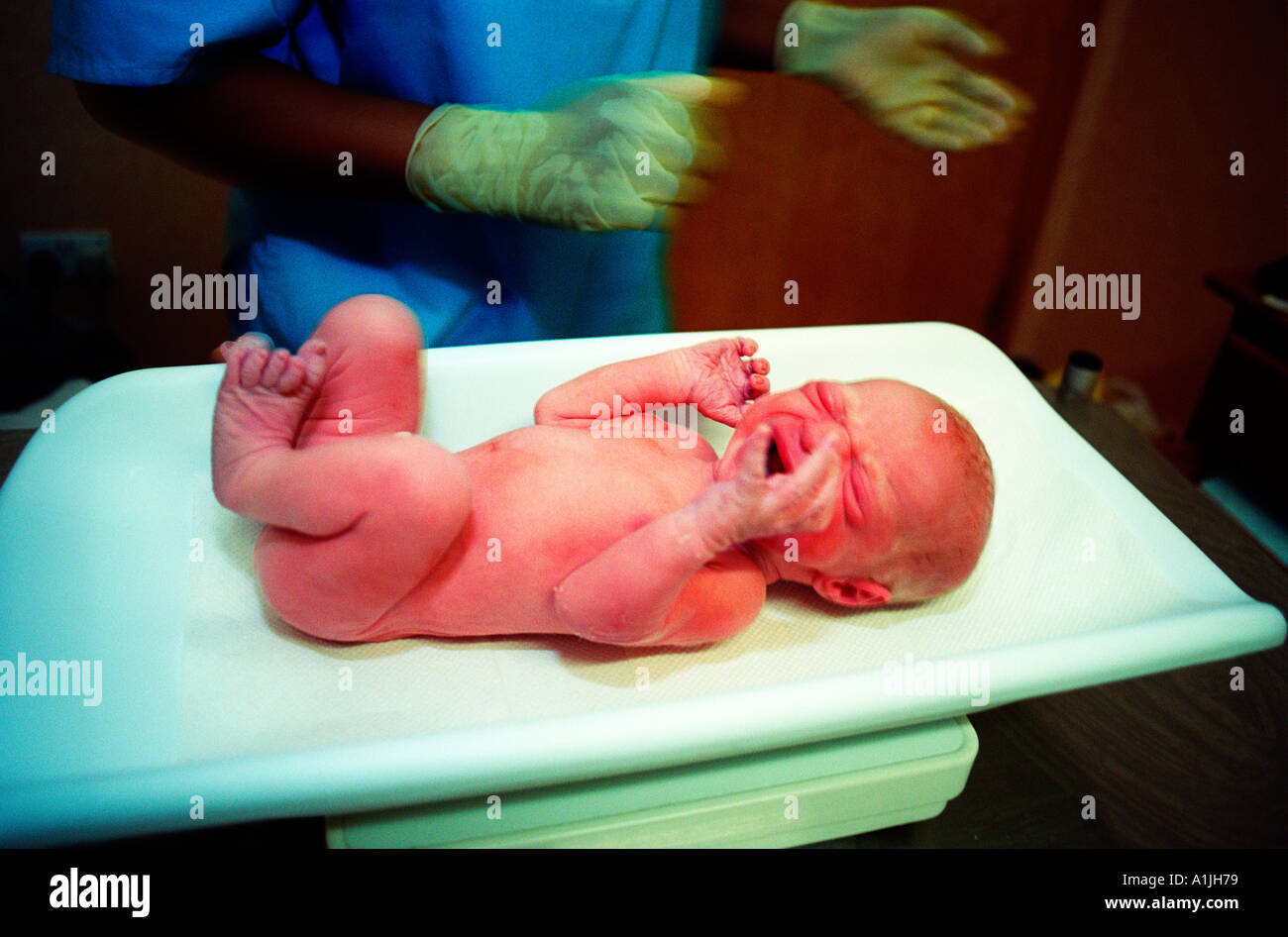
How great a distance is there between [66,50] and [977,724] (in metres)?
1.25

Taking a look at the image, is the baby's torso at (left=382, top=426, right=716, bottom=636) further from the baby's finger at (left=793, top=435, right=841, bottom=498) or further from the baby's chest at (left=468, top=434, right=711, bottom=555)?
the baby's finger at (left=793, top=435, right=841, bottom=498)

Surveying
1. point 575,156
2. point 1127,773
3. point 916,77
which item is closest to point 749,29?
point 916,77

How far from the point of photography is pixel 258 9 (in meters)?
0.85

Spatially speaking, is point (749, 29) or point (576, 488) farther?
point (749, 29)

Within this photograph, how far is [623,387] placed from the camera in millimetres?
1098

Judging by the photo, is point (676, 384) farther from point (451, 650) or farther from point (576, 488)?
point (451, 650)

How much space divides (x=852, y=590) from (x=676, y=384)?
1.11 ft

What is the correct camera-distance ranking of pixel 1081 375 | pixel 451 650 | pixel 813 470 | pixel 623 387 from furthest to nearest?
pixel 1081 375 → pixel 623 387 → pixel 451 650 → pixel 813 470

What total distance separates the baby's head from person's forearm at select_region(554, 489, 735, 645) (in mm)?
142

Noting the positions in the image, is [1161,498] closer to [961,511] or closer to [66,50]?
[961,511]

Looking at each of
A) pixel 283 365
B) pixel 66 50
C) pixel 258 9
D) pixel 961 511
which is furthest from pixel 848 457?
pixel 66 50

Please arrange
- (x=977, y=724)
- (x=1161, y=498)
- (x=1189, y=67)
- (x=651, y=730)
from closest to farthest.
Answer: (x=651, y=730) → (x=977, y=724) → (x=1161, y=498) → (x=1189, y=67)
